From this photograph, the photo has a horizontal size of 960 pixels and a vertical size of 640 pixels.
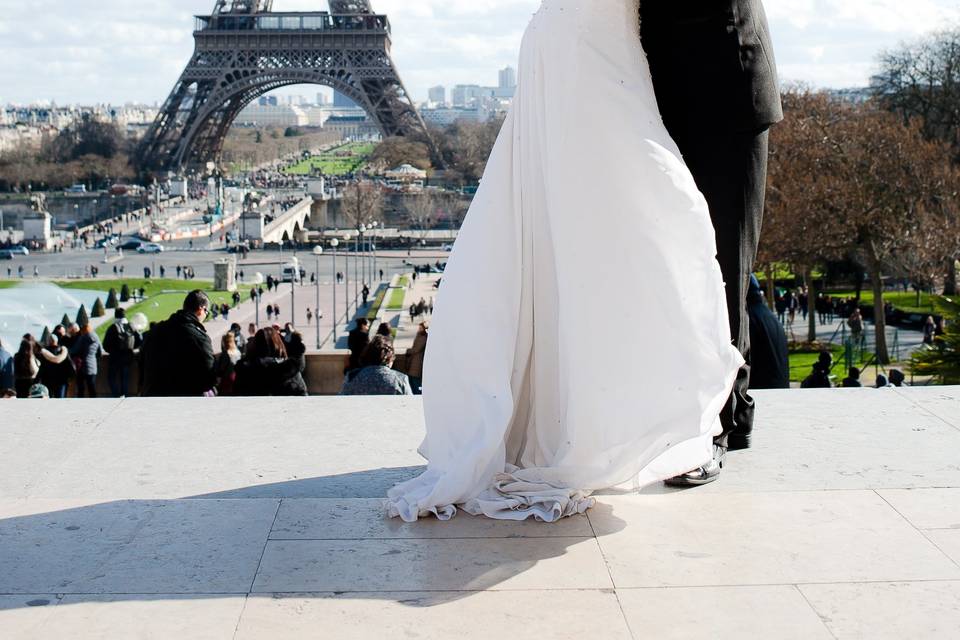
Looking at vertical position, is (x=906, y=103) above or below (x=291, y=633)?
above

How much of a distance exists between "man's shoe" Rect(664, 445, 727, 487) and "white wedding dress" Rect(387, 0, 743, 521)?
137 millimetres

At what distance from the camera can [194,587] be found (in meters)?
2.36

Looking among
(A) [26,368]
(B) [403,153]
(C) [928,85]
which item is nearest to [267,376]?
(A) [26,368]

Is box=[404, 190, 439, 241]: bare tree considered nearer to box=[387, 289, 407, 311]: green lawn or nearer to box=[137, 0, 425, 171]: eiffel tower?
box=[137, 0, 425, 171]: eiffel tower

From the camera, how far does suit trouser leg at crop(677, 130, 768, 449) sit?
3.03 metres

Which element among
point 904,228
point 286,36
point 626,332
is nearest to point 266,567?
point 626,332

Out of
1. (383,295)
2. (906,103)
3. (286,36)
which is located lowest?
(383,295)

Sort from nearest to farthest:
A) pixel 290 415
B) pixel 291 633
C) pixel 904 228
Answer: pixel 291 633, pixel 290 415, pixel 904 228

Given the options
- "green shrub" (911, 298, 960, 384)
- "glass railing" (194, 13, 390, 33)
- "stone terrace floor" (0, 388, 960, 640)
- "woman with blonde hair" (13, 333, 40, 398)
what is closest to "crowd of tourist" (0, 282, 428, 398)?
"woman with blonde hair" (13, 333, 40, 398)

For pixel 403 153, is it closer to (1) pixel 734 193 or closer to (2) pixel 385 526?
(1) pixel 734 193

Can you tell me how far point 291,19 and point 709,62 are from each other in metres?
69.8

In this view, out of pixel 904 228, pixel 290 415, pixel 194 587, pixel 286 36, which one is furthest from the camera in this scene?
pixel 286 36

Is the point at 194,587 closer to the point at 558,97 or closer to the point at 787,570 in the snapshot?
the point at 787,570

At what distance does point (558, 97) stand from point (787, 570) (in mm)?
1134
